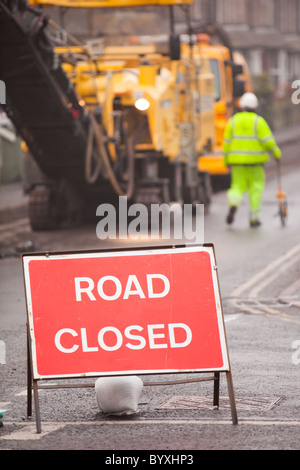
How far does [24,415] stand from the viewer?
750cm

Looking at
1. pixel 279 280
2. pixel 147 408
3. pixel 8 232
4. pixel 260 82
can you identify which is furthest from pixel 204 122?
pixel 260 82

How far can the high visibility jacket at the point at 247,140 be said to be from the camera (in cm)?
1836

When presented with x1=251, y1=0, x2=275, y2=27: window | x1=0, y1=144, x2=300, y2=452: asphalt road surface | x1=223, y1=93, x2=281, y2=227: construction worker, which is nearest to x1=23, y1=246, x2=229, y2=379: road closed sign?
x1=0, y1=144, x2=300, y2=452: asphalt road surface

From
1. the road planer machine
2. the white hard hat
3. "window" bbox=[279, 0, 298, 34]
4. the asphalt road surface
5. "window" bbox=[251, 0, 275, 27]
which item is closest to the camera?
the asphalt road surface

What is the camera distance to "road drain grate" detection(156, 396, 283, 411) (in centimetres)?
761

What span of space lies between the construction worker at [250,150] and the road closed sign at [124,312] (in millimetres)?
10982

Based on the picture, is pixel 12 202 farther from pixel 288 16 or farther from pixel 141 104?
pixel 288 16

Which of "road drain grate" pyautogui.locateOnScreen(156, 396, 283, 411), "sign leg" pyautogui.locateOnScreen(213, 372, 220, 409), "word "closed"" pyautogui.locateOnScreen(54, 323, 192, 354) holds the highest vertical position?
"word "closed"" pyautogui.locateOnScreen(54, 323, 192, 354)

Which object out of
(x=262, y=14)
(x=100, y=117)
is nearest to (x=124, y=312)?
(x=100, y=117)

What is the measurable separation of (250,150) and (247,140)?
153mm

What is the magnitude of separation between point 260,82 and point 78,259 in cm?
3785

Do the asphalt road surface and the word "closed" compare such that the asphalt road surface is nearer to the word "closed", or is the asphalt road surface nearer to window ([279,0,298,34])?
the word "closed"

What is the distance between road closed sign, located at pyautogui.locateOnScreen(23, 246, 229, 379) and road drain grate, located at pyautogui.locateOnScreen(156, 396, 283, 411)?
1.66 ft

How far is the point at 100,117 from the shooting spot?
1781cm
